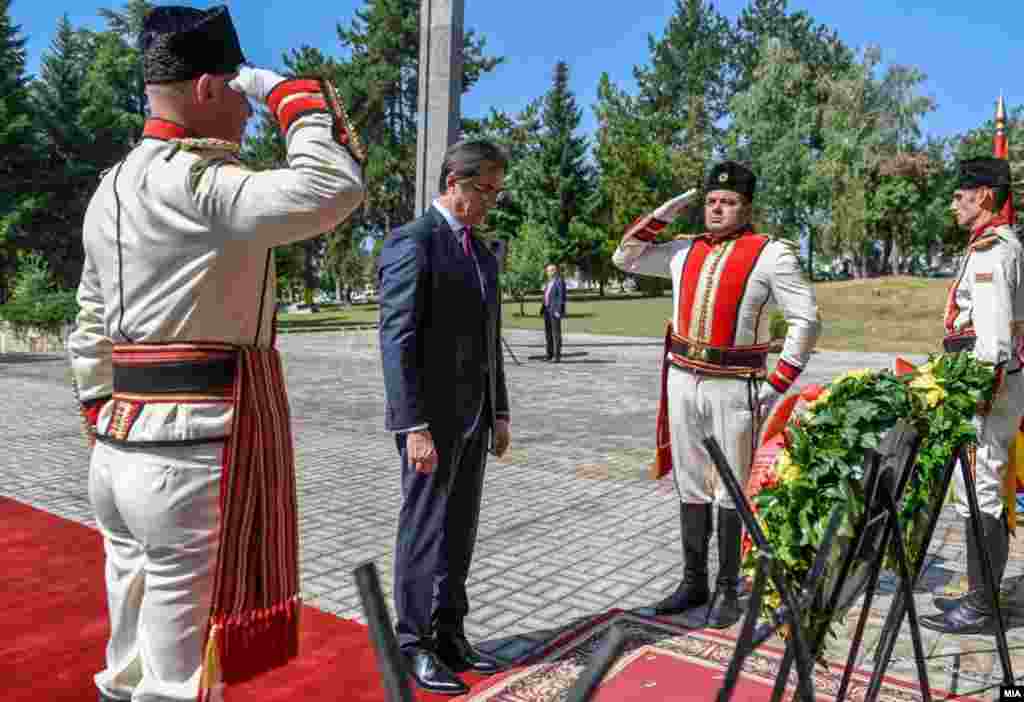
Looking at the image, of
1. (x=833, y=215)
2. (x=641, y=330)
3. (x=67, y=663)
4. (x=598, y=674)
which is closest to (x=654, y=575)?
(x=67, y=663)

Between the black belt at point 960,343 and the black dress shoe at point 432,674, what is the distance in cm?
297

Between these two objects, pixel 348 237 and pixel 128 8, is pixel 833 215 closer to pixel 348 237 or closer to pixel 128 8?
pixel 348 237

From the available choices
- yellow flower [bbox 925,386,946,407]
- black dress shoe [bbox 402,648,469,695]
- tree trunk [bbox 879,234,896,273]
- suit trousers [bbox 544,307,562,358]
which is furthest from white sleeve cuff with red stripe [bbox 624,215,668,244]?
tree trunk [bbox 879,234,896,273]

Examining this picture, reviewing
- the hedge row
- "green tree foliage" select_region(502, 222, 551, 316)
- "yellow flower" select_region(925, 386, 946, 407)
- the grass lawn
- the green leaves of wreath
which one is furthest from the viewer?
"green tree foliage" select_region(502, 222, 551, 316)

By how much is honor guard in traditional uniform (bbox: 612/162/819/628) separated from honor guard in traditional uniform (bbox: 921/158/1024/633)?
0.81 meters

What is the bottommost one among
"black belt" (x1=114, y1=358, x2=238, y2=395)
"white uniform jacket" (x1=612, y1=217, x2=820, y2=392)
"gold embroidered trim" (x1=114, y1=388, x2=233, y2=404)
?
"gold embroidered trim" (x1=114, y1=388, x2=233, y2=404)

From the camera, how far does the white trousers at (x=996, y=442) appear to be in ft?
13.5

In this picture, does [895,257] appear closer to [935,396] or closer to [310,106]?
[935,396]

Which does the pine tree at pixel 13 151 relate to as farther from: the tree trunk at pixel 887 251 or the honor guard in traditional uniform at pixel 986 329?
the tree trunk at pixel 887 251

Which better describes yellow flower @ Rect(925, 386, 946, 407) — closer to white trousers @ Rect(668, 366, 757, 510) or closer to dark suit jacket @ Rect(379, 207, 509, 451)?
white trousers @ Rect(668, 366, 757, 510)

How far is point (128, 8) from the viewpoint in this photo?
46688 millimetres

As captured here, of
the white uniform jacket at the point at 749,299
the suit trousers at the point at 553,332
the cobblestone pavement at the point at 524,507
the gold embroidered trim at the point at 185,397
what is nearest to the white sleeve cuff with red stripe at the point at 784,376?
the white uniform jacket at the point at 749,299

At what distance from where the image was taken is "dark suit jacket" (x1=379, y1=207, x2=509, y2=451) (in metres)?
3.30

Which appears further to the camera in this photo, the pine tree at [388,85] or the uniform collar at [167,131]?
the pine tree at [388,85]
